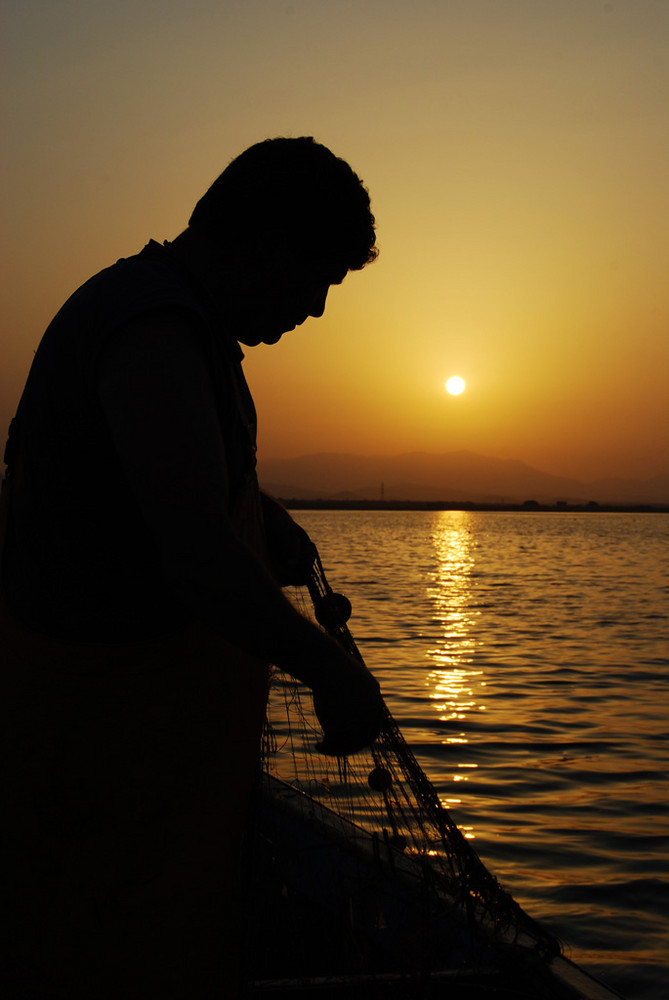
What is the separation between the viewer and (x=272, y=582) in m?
1.36

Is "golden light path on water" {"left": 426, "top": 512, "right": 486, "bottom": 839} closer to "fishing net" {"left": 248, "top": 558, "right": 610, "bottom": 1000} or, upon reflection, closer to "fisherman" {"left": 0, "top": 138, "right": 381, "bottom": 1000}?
"fishing net" {"left": 248, "top": 558, "right": 610, "bottom": 1000}

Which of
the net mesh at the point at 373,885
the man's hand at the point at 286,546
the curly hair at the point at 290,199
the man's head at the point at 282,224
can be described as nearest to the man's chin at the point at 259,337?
the man's head at the point at 282,224

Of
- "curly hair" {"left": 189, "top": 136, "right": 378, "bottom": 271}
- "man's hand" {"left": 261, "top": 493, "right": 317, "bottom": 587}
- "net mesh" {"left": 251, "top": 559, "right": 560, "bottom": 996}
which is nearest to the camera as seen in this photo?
"curly hair" {"left": 189, "top": 136, "right": 378, "bottom": 271}

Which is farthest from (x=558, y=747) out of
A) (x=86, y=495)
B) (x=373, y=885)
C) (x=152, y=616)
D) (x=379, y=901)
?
(x=86, y=495)

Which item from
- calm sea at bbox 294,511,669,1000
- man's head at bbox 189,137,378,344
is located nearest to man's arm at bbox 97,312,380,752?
man's head at bbox 189,137,378,344

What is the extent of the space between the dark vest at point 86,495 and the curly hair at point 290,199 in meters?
0.17

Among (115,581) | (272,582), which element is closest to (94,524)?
(115,581)

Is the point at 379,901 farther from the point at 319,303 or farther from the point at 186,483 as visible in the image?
the point at 186,483

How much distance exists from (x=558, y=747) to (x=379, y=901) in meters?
5.82

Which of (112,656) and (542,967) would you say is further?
(542,967)

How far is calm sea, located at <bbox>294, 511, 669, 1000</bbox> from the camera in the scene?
5.27 m

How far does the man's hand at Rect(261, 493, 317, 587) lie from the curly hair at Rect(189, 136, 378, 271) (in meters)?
0.65

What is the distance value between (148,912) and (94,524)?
2.18 feet

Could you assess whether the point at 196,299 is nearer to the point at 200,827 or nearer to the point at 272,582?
the point at 272,582
